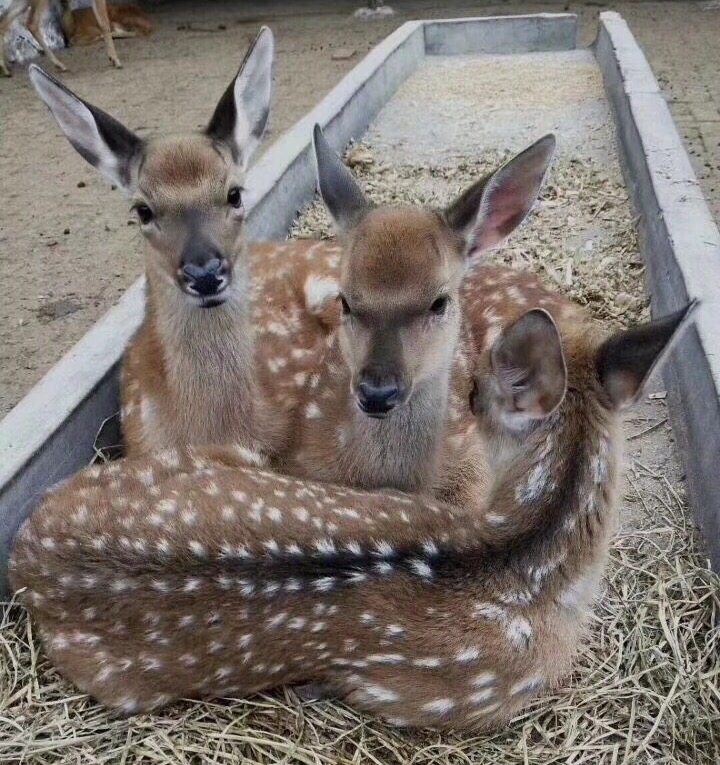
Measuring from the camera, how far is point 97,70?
888 centimetres

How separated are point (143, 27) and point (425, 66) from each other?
5321mm

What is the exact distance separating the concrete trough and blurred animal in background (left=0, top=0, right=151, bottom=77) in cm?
490

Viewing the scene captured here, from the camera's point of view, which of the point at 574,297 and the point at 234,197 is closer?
the point at 234,197

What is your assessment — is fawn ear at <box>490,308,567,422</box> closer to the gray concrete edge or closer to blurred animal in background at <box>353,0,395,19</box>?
the gray concrete edge

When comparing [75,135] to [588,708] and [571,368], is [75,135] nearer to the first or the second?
[571,368]

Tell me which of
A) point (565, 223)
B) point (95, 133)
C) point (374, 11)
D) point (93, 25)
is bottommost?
point (374, 11)

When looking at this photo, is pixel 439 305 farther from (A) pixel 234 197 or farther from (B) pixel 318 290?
(B) pixel 318 290

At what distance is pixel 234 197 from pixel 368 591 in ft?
3.88

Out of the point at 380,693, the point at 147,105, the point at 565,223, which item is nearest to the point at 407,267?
the point at 380,693

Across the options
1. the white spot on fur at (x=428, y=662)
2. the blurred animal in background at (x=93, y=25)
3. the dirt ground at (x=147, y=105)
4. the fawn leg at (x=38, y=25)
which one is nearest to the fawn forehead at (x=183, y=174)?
the white spot on fur at (x=428, y=662)

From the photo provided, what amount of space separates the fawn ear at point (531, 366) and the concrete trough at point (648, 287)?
77 cm

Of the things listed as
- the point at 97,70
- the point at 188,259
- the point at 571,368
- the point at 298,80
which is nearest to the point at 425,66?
the point at 298,80

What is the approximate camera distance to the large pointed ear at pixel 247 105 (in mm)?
2537

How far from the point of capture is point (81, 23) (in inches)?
388
